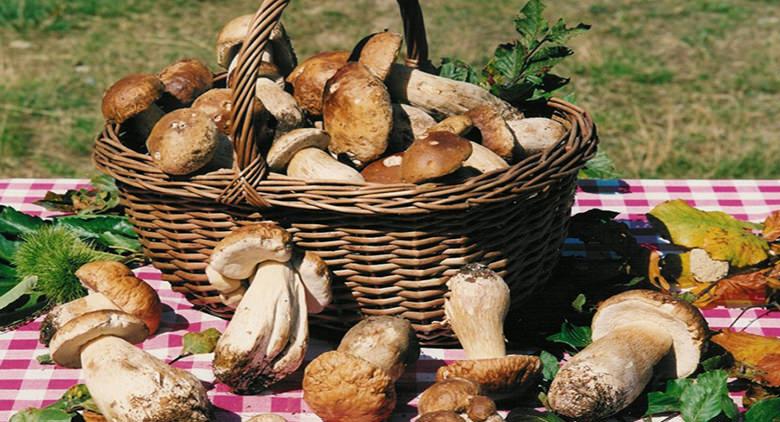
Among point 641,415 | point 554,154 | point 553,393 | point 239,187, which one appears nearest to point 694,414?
point 641,415

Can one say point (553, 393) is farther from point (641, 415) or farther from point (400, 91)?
point (400, 91)

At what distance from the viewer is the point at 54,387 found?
2658mm

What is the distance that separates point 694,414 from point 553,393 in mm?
326

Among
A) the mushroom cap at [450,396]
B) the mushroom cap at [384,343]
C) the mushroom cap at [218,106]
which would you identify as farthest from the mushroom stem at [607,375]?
the mushroom cap at [218,106]

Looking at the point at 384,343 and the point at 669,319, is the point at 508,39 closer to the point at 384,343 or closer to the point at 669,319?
the point at 669,319

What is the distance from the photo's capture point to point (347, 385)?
234cm

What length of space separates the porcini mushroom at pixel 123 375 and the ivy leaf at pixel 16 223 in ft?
2.63

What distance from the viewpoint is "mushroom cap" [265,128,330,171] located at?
2.73m

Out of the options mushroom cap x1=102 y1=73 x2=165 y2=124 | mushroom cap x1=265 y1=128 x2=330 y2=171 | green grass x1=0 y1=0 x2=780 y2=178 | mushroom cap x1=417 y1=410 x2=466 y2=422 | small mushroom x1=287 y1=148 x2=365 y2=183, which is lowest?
green grass x1=0 y1=0 x2=780 y2=178

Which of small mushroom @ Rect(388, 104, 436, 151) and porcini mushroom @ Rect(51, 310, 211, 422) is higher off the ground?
small mushroom @ Rect(388, 104, 436, 151)

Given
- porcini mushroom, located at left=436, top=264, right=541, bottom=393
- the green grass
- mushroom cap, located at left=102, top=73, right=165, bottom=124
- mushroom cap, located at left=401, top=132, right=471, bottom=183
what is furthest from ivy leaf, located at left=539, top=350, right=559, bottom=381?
the green grass

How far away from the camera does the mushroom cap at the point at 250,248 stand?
2.55 m

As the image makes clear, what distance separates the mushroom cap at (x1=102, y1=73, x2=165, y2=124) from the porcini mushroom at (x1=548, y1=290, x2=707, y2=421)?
4.52 ft

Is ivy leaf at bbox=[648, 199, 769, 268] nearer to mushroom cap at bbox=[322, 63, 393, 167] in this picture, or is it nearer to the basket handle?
mushroom cap at bbox=[322, 63, 393, 167]
